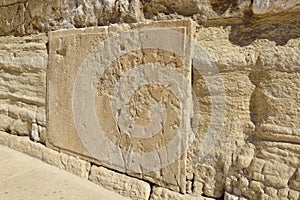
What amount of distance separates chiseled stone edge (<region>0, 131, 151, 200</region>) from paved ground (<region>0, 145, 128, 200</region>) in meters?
0.04

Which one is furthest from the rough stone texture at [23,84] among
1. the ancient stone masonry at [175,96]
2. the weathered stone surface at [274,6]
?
the weathered stone surface at [274,6]

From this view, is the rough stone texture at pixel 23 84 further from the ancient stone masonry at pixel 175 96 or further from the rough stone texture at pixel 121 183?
the rough stone texture at pixel 121 183

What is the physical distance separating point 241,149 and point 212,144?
0.16 metres

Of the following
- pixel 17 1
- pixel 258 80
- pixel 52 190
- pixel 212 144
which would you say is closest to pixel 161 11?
pixel 258 80

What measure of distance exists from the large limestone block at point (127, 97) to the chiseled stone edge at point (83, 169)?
0.20 ft

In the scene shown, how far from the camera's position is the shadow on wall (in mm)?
1311

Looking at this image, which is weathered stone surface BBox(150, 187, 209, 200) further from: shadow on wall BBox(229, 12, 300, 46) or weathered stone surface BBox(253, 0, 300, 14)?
weathered stone surface BBox(253, 0, 300, 14)

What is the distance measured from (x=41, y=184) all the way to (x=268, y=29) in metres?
1.73

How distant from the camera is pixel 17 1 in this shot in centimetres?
254

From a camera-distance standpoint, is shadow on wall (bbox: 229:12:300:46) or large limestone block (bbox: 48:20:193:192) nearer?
shadow on wall (bbox: 229:12:300:46)

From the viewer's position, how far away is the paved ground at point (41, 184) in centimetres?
180

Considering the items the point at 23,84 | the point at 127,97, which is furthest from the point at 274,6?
the point at 23,84

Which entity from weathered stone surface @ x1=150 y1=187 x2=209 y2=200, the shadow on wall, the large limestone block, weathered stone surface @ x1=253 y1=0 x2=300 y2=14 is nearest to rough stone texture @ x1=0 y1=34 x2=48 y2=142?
the large limestone block

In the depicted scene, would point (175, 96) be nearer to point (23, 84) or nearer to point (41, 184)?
point (41, 184)
